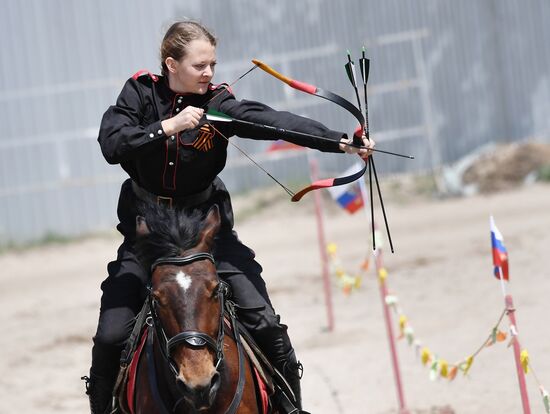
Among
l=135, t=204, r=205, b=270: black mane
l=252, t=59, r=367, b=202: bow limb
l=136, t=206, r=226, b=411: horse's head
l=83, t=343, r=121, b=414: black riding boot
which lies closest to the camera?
l=136, t=206, r=226, b=411: horse's head

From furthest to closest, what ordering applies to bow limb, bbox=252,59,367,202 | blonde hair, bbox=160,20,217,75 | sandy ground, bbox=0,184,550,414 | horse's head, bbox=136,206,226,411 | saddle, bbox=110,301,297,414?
1. sandy ground, bbox=0,184,550,414
2. blonde hair, bbox=160,20,217,75
3. saddle, bbox=110,301,297,414
4. bow limb, bbox=252,59,367,202
5. horse's head, bbox=136,206,226,411

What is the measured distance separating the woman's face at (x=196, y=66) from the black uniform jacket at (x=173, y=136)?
11cm

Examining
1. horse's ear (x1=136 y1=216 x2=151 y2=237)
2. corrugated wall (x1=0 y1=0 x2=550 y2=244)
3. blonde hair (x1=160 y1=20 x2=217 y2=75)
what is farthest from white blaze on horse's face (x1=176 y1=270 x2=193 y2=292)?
corrugated wall (x1=0 y1=0 x2=550 y2=244)

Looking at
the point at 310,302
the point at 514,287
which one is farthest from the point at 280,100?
the point at 514,287

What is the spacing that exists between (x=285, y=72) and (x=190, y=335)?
14.8 meters

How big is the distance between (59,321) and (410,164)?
7.47 metres

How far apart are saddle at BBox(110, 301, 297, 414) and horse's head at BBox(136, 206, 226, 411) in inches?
14.7

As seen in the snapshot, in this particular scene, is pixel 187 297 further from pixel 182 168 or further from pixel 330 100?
pixel 330 100

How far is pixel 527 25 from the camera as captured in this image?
18.3 m

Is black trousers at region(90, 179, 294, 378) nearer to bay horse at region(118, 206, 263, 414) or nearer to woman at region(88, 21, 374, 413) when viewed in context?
woman at region(88, 21, 374, 413)

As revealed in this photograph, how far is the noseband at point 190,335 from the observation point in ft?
13.6

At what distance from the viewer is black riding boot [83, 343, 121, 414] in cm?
504

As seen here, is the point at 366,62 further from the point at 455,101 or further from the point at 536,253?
the point at 455,101

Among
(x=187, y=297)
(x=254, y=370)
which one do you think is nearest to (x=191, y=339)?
(x=187, y=297)
